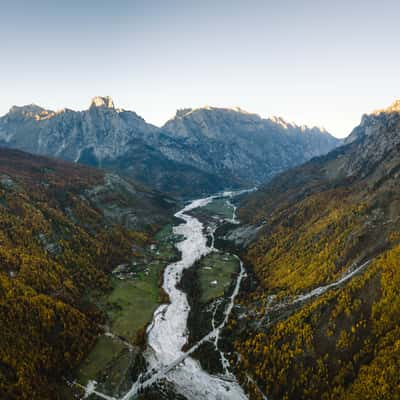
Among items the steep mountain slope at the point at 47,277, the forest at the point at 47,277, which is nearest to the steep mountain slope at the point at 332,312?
the steep mountain slope at the point at 47,277

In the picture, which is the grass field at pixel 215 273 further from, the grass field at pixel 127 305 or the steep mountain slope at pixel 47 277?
the steep mountain slope at pixel 47 277

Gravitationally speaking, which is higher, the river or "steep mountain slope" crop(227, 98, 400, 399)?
"steep mountain slope" crop(227, 98, 400, 399)

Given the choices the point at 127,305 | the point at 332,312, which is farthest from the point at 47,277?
the point at 332,312

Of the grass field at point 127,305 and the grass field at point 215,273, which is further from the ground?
the grass field at point 215,273

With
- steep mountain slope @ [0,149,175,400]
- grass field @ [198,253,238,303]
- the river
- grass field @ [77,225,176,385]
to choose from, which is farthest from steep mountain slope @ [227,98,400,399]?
steep mountain slope @ [0,149,175,400]

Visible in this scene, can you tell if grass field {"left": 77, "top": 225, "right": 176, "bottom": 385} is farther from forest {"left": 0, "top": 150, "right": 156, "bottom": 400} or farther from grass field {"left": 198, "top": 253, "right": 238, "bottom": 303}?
grass field {"left": 198, "top": 253, "right": 238, "bottom": 303}

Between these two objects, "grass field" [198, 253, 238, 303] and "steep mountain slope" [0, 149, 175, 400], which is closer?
"steep mountain slope" [0, 149, 175, 400]

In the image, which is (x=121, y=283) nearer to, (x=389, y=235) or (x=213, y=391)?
(x=213, y=391)
